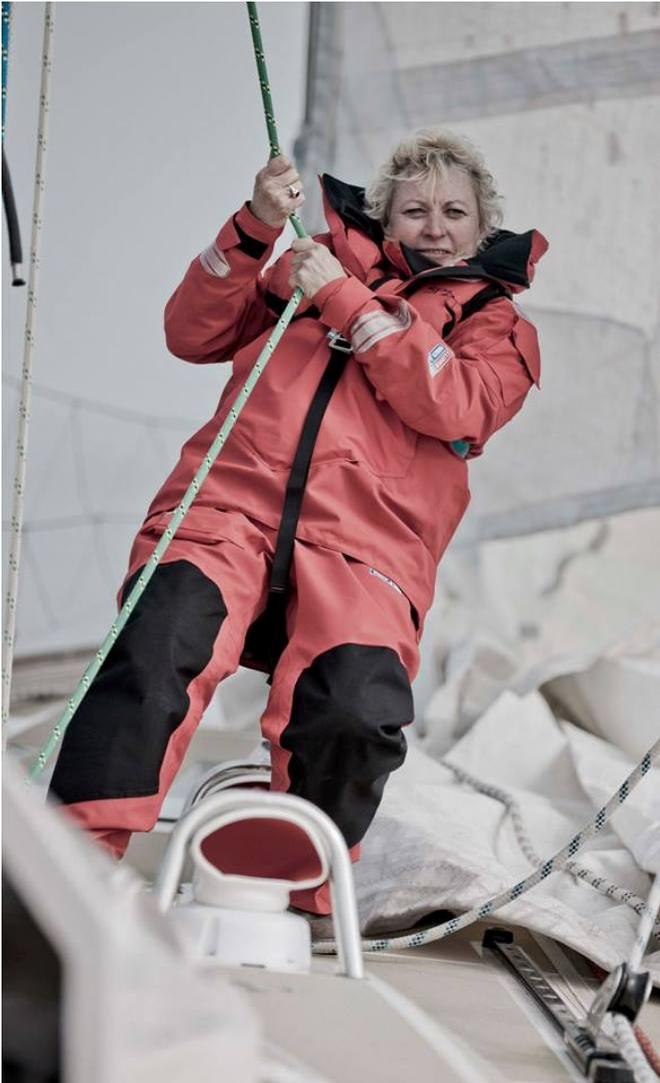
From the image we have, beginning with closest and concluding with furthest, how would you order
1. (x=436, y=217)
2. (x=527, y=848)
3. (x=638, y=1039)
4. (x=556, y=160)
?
(x=638, y=1039) < (x=436, y=217) < (x=527, y=848) < (x=556, y=160)

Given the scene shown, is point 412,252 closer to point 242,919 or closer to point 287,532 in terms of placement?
point 287,532

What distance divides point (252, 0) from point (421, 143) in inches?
14.9

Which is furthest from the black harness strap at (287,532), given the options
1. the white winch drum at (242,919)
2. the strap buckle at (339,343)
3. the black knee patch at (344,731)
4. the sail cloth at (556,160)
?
the sail cloth at (556,160)

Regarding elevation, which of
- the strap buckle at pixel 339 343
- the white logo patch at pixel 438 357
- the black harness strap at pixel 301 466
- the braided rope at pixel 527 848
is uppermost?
the strap buckle at pixel 339 343

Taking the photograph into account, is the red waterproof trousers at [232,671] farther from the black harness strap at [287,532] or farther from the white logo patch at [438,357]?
the white logo patch at [438,357]

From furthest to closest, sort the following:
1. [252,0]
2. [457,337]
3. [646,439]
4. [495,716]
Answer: [646,439] < [495,716] < [457,337] < [252,0]

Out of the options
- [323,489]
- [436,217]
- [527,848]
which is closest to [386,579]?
[323,489]

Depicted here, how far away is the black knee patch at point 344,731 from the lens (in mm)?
1361

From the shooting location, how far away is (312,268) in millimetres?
1470

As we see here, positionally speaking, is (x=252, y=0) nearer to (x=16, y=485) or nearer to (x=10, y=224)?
(x=10, y=224)

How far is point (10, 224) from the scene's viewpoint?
4.76ft

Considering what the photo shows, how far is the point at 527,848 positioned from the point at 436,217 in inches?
30.0

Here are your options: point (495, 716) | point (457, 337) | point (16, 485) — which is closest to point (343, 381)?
point (457, 337)

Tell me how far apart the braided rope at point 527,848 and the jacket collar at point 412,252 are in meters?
0.62
